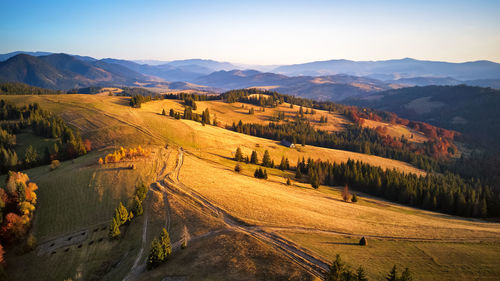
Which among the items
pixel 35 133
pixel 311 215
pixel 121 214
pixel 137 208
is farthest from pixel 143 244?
pixel 35 133

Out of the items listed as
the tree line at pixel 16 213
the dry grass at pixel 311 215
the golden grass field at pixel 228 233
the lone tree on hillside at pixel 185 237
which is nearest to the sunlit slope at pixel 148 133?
the golden grass field at pixel 228 233

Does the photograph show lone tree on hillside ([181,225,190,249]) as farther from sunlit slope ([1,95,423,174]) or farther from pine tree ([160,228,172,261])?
sunlit slope ([1,95,423,174])

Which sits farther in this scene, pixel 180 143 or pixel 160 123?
pixel 160 123

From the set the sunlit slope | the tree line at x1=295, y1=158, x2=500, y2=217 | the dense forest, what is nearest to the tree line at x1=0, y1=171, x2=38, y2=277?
the dense forest

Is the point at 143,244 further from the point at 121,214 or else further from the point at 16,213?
the point at 16,213

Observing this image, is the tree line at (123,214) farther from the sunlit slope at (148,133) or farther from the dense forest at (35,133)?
the dense forest at (35,133)

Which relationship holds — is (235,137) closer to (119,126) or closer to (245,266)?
(119,126)

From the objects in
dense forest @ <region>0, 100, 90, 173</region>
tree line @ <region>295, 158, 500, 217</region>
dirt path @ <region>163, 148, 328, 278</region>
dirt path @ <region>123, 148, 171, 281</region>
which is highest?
dense forest @ <region>0, 100, 90, 173</region>

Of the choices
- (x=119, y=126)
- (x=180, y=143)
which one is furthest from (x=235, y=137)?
(x=119, y=126)

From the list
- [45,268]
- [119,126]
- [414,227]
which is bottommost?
[45,268]
